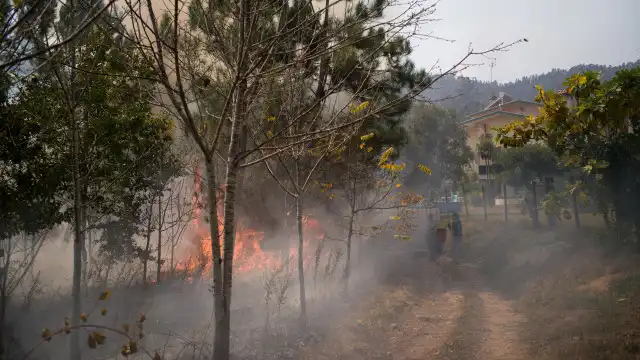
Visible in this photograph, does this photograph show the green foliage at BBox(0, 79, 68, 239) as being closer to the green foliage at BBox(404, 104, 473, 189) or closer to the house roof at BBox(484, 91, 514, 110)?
the green foliage at BBox(404, 104, 473, 189)

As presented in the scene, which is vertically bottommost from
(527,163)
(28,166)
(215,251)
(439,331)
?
(439,331)

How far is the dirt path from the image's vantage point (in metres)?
9.66

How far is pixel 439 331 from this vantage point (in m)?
11.3

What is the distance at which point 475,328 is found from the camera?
11508mm

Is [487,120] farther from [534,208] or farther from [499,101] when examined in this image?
[534,208]

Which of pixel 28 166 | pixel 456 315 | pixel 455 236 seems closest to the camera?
pixel 28 166

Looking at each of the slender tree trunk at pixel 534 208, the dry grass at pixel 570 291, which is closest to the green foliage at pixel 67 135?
the dry grass at pixel 570 291

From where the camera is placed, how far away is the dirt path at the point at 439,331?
31.7 ft

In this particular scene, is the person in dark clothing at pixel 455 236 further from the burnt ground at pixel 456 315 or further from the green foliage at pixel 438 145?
the green foliage at pixel 438 145

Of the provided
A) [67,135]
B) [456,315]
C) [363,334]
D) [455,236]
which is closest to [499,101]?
[455,236]

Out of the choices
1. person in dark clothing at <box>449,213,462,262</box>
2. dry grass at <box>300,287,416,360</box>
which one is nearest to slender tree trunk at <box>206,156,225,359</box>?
dry grass at <box>300,287,416,360</box>

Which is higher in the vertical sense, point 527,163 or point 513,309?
point 527,163

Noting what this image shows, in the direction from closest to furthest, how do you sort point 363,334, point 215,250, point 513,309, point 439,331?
point 215,250 < point 363,334 < point 439,331 < point 513,309

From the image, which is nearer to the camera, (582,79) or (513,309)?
(582,79)
